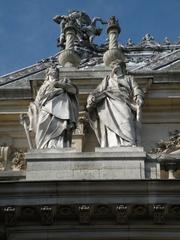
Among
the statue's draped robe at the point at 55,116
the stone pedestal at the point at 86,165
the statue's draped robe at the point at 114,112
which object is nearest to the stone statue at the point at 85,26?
the statue's draped robe at the point at 114,112

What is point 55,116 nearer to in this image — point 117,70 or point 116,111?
point 116,111

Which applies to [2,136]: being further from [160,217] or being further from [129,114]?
[160,217]

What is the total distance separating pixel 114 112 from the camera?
15906 millimetres

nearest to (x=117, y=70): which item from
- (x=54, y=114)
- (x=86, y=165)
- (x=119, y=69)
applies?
(x=119, y=69)

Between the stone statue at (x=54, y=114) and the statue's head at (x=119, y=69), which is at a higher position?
the statue's head at (x=119, y=69)

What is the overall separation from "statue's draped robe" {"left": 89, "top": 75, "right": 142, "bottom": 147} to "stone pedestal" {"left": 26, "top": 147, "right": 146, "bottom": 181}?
65 cm

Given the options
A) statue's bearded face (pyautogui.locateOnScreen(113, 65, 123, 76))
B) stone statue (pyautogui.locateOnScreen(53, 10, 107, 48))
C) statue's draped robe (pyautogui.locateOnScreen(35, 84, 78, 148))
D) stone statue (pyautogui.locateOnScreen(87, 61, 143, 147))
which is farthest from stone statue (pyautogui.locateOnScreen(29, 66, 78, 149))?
stone statue (pyautogui.locateOnScreen(53, 10, 107, 48))

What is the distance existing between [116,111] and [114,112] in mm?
50

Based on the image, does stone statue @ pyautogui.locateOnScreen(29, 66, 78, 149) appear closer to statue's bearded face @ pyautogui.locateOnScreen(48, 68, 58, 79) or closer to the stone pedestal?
statue's bearded face @ pyautogui.locateOnScreen(48, 68, 58, 79)

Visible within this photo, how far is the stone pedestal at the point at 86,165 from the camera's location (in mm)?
14448

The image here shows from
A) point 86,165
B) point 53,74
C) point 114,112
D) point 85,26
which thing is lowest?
point 86,165

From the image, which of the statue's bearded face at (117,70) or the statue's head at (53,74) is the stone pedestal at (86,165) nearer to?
the statue's head at (53,74)

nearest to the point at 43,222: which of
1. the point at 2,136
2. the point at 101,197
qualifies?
the point at 101,197

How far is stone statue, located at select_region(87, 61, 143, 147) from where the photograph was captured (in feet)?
50.8
